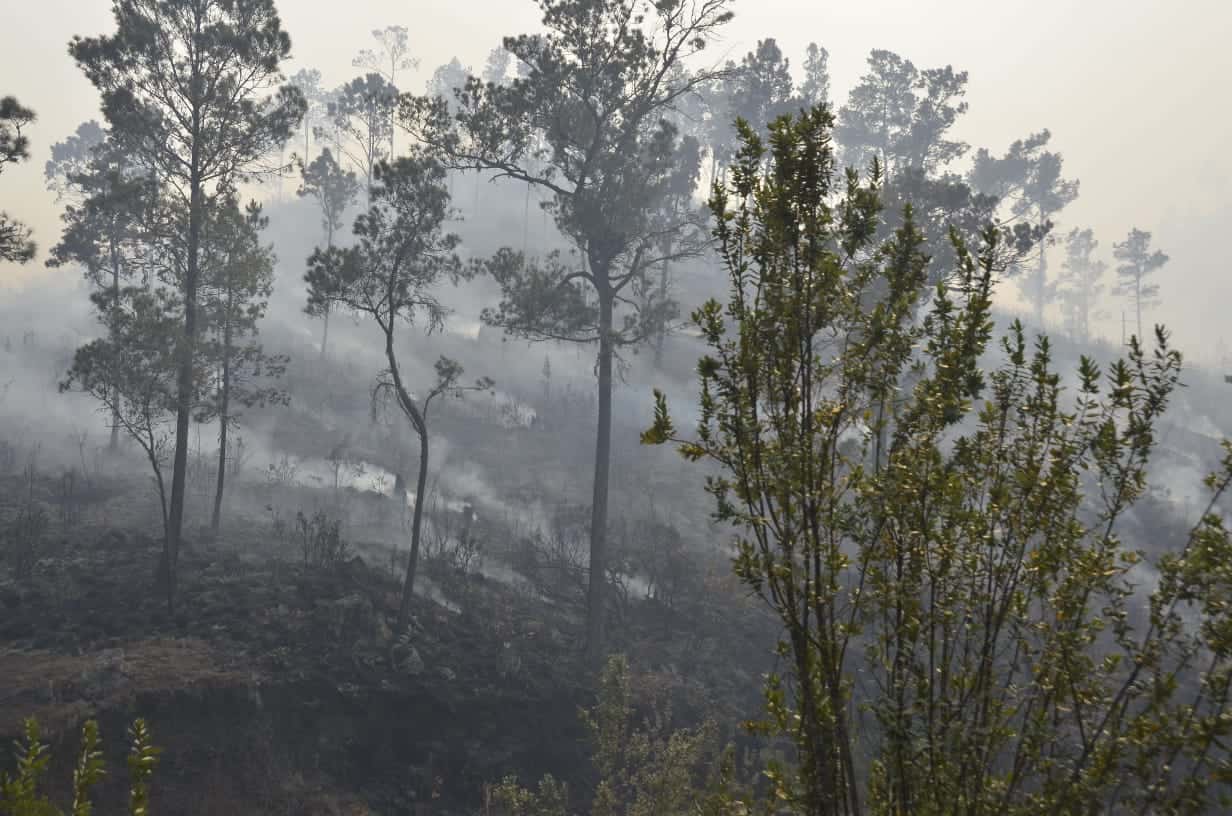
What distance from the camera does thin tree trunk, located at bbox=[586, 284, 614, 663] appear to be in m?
16.7

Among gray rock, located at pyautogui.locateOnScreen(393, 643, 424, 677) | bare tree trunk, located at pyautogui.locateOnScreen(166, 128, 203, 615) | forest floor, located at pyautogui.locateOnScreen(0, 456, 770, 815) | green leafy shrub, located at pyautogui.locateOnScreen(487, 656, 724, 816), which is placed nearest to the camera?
green leafy shrub, located at pyautogui.locateOnScreen(487, 656, 724, 816)

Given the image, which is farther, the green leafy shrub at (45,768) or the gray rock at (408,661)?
the gray rock at (408,661)

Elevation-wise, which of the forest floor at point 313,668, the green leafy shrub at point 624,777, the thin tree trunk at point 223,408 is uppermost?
the thin tree trunk at point 223,408

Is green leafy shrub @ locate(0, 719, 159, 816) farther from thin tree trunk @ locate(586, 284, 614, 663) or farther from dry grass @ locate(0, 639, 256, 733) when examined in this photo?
thin tree trunk @ locate(586, 284, 614, 663)

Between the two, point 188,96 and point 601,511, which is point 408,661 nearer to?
point 601,511

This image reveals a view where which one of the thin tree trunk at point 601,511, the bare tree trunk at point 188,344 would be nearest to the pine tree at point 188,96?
the bare tree trunk at point 188,344

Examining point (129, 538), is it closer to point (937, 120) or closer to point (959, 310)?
point (959, 310)

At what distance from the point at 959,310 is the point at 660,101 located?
16076mm

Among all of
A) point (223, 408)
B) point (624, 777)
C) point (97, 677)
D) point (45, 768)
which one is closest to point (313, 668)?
point (97, 677)

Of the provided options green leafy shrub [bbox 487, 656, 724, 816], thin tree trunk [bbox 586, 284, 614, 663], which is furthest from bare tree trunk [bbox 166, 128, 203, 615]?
green leafy shrub [bbox 487, 656, 724, 816]

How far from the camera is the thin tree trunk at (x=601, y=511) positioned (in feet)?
54.9

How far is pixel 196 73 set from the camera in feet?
56.7

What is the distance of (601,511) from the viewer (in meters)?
17.4

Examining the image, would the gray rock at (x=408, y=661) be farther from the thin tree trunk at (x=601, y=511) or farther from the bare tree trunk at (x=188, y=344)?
the bare tree trunk at (x=188, y=344)
